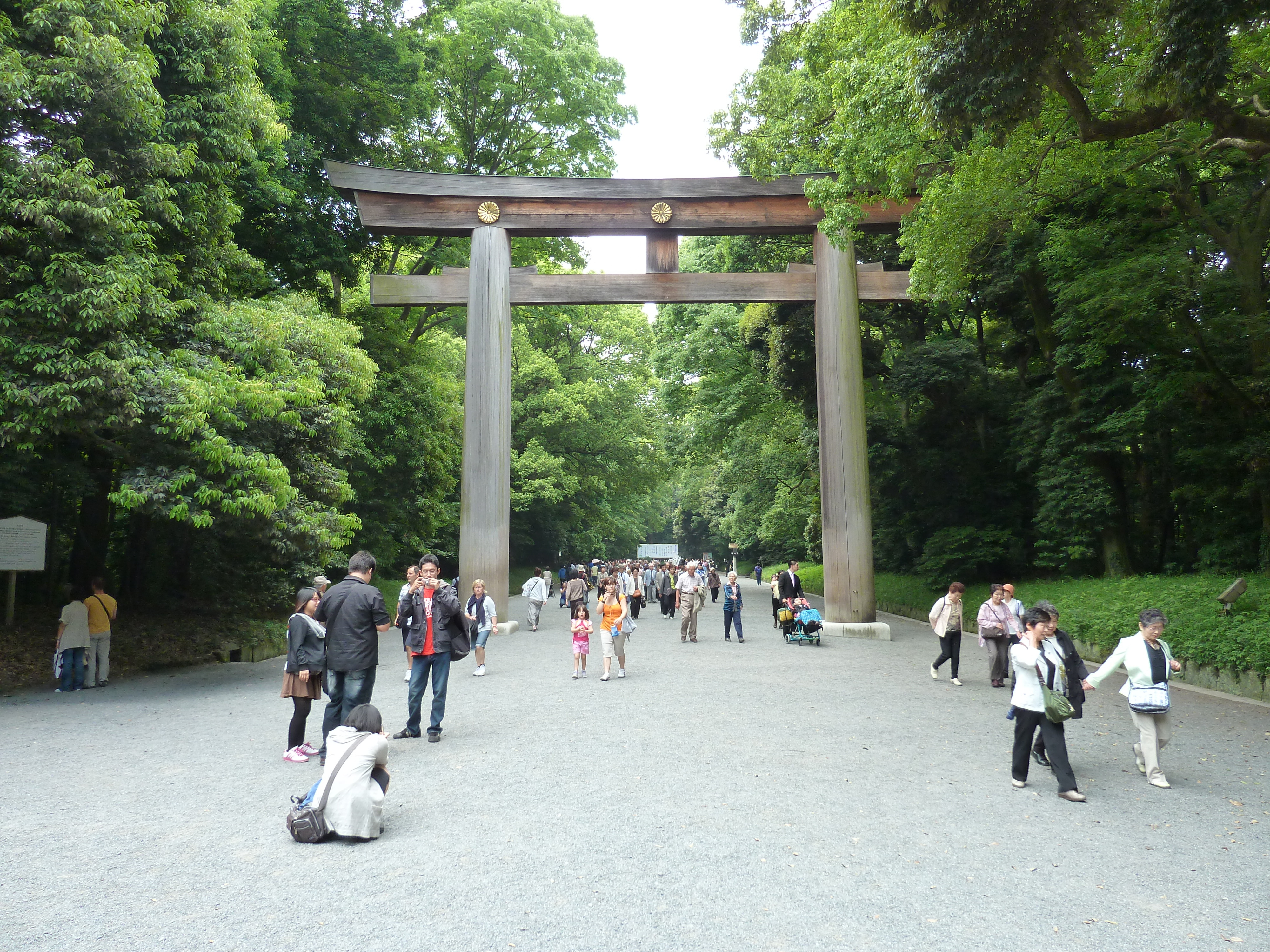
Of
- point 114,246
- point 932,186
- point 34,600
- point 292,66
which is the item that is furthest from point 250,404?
point 292,66

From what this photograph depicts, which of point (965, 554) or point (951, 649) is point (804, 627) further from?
point (965, 554)

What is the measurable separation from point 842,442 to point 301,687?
1219 centimetres

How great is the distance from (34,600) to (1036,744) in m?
16.2

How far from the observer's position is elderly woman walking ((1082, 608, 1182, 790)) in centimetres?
568

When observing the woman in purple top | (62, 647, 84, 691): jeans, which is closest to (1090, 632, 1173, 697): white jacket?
the woman in purple top

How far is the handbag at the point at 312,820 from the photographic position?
446 cm

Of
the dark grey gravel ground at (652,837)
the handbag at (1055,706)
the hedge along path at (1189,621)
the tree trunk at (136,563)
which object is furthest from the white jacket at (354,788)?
the tree trunk at (136,563)

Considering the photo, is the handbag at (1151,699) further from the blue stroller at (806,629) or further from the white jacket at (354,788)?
the blue stroller at (806,629)

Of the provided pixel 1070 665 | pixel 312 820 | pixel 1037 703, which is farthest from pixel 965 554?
pixel 312 820

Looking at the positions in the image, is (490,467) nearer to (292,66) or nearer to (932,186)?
(932,186)

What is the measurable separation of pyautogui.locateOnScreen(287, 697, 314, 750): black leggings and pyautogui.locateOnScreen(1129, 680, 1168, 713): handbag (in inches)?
253

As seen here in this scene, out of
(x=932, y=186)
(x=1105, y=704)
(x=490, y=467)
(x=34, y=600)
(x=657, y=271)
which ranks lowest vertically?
(x=1105, y=704)

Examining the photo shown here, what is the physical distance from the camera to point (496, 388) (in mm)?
16641

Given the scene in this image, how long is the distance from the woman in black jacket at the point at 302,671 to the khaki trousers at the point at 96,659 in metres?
5.60
